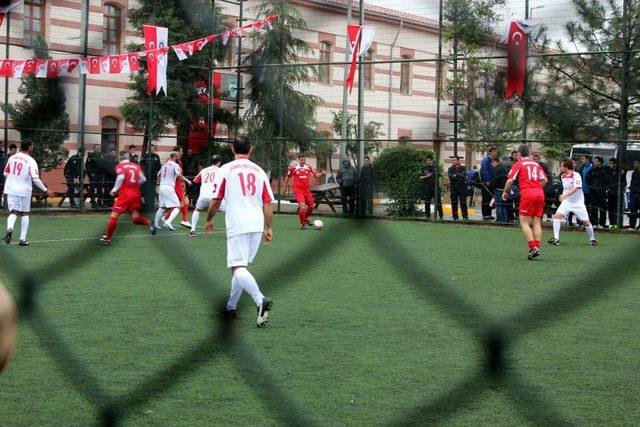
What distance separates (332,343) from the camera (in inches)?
211

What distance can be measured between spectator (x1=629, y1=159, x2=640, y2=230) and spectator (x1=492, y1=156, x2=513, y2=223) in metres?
2.22

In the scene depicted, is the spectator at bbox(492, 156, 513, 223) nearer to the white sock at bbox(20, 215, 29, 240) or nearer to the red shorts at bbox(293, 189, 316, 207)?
the red shorts at bbox(293, 189, 316, 207)

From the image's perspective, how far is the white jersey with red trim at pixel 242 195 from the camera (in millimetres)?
6359

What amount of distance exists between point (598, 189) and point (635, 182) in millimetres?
872

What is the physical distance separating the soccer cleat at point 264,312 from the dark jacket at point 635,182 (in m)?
10.4

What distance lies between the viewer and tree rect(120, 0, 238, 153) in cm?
201

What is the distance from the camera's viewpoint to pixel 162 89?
3.44m

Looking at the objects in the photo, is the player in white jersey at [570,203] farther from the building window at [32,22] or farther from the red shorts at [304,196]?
the building window at [32,22]

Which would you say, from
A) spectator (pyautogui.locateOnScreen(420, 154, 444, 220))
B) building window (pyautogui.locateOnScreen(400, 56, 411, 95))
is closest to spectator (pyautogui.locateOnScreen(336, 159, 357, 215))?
spectator (pyautogui.locateOnScreen(420, 154, 444, 220))

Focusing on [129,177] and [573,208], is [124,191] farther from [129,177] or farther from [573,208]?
[573,208]

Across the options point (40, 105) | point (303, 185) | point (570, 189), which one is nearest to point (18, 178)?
point (303, 185)

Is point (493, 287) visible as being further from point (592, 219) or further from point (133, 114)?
point (592, 219)

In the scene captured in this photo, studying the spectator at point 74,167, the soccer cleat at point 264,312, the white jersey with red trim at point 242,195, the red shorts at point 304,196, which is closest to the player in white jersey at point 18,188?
the spectator at point 74,167

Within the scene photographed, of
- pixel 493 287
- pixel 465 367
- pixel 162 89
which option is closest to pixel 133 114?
pixel 162 89
